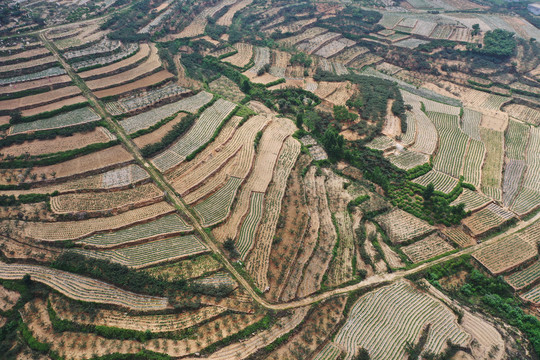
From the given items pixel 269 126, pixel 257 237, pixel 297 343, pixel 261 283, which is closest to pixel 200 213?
pixel 257 237

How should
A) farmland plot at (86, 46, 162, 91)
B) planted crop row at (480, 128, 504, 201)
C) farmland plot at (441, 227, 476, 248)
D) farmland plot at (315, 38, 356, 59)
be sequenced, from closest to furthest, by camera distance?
farmland plot at (441, 227, 476, 248), planted crop row at (480, 128, 504, 201), farmland plot at (86, 46, 162, 91), farmland plot at (315, 38, 356, 59)

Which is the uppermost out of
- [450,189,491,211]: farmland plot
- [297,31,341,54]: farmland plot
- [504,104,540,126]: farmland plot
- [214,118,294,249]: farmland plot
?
[297,31,341,54]: farmland plot

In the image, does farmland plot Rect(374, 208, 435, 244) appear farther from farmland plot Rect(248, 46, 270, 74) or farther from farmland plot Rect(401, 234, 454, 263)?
farmland plot Rect(248, 46, 270, 74)

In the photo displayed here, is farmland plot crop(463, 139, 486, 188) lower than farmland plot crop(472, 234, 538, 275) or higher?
higher

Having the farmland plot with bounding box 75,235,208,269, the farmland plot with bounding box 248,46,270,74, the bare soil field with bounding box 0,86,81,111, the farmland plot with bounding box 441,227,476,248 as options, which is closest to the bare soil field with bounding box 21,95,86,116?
the bare soil field with bounding box 0,86,81,111

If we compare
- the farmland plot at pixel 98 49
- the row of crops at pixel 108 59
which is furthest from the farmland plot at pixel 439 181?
the farmland plot at pixel 98 49

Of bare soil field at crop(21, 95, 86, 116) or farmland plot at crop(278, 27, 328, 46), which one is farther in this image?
farmland plot at crop(278, 27, 328, 46)

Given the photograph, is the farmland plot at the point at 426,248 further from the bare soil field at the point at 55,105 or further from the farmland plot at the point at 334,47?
the farmland plot at the point at 334,47
